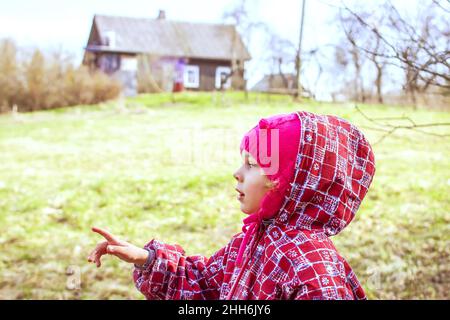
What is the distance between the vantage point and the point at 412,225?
459 centimetres

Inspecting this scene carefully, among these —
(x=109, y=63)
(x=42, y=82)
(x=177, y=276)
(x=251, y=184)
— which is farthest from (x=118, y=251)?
(x=109, y=63)

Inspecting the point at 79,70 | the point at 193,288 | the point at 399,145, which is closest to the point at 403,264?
the point at 193,288

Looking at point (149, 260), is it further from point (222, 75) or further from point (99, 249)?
point (222, 75)

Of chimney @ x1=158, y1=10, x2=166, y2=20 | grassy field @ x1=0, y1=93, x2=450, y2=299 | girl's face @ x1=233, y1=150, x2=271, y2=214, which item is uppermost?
chimney @ x1=158, y1=10, x2=166, y2=20

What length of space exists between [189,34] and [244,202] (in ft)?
40.0

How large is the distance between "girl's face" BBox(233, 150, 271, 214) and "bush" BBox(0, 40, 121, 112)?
10861mm

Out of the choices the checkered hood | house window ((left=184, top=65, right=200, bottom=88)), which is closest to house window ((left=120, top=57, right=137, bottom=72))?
house window ((left=184, top=65, right=200, bottom=88))

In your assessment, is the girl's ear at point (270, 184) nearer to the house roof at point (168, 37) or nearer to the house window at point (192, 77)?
the house roof at point (168, 37)

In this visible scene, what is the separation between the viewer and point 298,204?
148 centimetres

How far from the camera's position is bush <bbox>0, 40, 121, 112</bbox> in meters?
12.0

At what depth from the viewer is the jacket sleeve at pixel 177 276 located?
1.73 m

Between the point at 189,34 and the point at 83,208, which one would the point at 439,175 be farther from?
the point at 189,34

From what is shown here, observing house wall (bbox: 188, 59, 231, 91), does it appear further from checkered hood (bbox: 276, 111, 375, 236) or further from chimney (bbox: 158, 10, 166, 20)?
checkered hood (bbox: 276, 111, 375, 236)

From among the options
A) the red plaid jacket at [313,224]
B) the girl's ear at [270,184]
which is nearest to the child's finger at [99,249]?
the red plaid jacket at [313,224]
